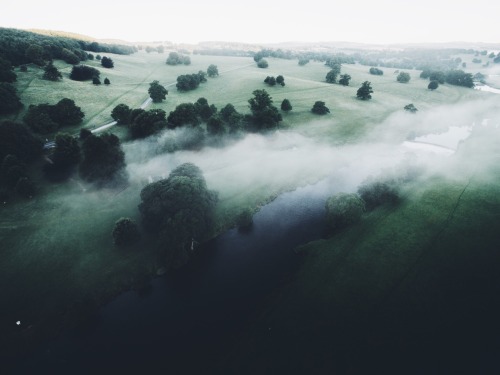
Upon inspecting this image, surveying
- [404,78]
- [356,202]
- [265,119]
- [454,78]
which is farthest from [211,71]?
[454,78]

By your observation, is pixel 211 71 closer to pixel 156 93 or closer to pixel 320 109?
pixel 156 93

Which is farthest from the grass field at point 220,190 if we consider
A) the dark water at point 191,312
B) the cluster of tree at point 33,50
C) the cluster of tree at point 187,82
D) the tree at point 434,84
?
the cluster of tree at point 33,50

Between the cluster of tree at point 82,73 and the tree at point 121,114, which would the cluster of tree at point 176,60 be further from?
the tree at point 121,114

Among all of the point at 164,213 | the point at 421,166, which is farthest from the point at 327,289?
the point at 421,166

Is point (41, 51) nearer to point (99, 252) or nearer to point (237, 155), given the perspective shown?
point (237, 155)

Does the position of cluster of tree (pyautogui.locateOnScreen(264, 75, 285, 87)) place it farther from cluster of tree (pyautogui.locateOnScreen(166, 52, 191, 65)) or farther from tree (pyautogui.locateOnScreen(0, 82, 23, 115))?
tree (pyautogui.locateOnScreen(0, 82, 23, 115))

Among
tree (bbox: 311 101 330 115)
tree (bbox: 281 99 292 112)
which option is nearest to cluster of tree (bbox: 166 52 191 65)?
tree (bbox: 281 99 292 112)
